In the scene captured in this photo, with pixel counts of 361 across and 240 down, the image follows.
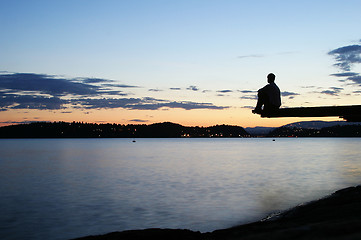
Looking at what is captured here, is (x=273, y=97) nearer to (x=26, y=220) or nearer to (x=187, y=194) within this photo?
(x=26, y=220)

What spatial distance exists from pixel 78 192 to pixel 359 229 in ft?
92.1

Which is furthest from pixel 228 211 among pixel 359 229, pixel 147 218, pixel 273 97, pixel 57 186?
pixel 57 186

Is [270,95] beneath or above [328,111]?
above

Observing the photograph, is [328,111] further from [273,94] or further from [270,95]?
[270,95]

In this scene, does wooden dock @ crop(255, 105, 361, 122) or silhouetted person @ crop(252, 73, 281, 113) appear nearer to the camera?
wooden dock @ crop(255, 105, 361, 122)

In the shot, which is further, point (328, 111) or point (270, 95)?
point (270, 95)

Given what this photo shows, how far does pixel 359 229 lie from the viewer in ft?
18.4

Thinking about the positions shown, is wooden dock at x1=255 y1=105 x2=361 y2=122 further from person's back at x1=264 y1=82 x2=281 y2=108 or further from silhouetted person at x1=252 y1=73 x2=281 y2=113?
person's back at x1=264 y1=82 x2=281 y2=108

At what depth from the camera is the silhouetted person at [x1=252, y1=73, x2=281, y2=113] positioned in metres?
13.9

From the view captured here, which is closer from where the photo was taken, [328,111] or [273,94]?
[328,111]

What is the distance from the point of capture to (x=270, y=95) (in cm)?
1398

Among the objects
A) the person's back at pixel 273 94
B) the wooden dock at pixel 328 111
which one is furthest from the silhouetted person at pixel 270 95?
the wooden dock at pixel 328 111

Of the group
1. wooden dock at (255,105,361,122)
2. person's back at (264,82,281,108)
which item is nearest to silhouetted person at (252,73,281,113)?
person's back at (264,82,281,108)

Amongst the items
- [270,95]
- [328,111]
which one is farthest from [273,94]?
[328,111]
